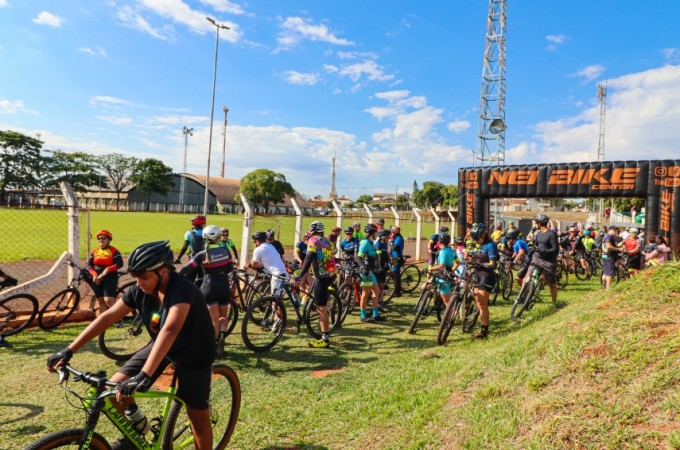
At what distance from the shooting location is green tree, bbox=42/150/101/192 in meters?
71.1

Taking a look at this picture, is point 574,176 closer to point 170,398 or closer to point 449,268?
point 449,268

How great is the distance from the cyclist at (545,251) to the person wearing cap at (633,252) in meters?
4.13

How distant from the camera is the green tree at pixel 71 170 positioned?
7106 centimetres

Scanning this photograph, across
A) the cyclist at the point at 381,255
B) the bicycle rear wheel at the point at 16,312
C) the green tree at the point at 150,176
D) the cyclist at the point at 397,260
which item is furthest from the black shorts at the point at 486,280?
the green tree at the point at 150,176

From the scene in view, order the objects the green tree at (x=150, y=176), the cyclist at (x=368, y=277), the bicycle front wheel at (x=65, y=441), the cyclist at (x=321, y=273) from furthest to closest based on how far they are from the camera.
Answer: the green tree at (x=150, y=176)
the cyclist at (x=368, y=277)
the cyclist at (x=321, y=273)
the bicycle front wheel at (x=65, y=441)

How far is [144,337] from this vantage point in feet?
21.6

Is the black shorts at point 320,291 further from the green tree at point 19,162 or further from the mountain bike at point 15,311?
the green tree at point 19,162

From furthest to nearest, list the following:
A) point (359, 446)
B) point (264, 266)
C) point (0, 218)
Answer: point (0, 218)
point (264, 266)
point (359, 446)

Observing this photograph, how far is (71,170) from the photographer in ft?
245

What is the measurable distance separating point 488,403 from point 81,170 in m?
88.9

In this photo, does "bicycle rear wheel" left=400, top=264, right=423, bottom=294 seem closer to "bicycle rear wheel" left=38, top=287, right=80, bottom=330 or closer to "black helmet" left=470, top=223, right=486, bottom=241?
"black helmet" left=470, top=223, right=486, bottom=241

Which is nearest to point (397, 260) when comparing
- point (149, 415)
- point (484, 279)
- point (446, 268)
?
point (446, 268)

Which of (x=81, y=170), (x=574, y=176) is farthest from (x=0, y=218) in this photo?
(x=81, y=170)

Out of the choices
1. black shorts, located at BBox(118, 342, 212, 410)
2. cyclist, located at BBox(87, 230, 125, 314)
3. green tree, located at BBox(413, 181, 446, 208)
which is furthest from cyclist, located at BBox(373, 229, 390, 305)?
green tree, located at BBox(413, 181, 446, 208)
